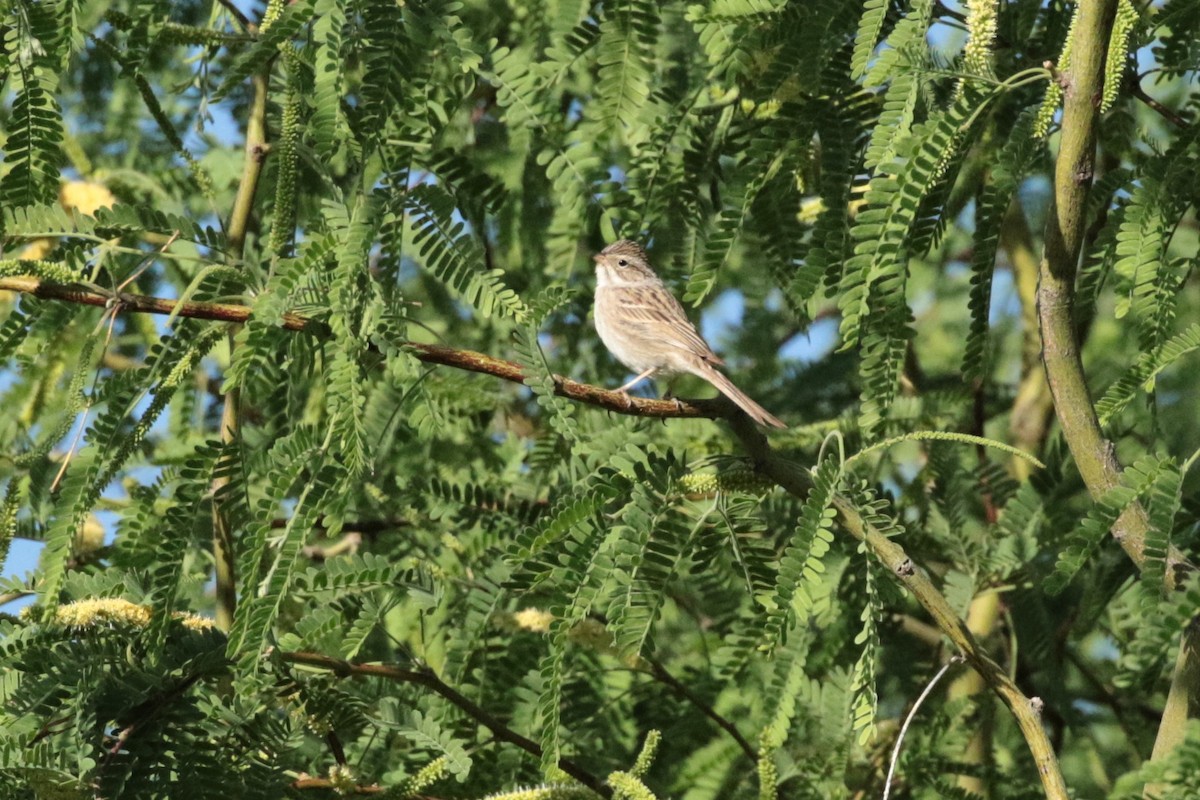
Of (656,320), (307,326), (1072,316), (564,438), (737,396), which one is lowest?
(307,326)

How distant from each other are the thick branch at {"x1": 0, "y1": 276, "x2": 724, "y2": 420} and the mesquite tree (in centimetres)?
Answer: 1

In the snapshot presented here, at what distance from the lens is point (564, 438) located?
4336 millimetres

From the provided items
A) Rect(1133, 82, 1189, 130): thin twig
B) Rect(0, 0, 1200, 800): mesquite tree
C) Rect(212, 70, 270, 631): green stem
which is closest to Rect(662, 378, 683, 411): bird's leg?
Rect(0, 0, 1200, 800): mesquite tree

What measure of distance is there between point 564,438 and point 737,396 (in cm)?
99

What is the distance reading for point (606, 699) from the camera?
5.28 meters

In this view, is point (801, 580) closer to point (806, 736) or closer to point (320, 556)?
point (806, 736)

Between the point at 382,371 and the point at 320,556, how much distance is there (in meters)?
0.87

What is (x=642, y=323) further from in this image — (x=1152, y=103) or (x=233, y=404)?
(x=1152, y=103)

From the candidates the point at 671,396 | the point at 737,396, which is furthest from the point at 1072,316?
the point at 671,396

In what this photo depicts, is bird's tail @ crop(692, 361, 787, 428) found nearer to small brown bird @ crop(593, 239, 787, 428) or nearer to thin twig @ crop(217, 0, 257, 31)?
small brown bird @ crop(593, 239, 787, 428)

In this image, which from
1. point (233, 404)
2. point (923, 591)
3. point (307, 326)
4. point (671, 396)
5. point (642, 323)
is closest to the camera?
point (307, 326)

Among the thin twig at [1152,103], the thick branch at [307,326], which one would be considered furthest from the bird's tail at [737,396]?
the thin twig at [1152,103]

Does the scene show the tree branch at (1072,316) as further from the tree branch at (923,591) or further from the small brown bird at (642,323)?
the small brown bird at (642,323)

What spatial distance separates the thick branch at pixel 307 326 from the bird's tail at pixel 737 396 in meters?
0.52
